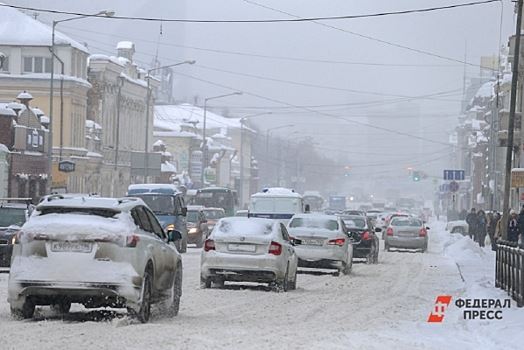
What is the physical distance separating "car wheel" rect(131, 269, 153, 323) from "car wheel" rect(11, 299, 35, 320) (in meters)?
1.33

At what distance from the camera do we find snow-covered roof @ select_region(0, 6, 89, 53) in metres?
87.8

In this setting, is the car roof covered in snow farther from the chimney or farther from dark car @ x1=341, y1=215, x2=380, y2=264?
the chimney

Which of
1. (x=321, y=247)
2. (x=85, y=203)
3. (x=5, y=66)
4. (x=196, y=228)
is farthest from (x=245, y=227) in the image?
(x=5, y=66)

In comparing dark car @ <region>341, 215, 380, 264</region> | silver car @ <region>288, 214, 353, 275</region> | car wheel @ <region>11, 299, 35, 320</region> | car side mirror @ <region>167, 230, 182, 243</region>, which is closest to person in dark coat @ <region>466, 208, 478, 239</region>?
dark car @ <region>341, 215, 380, 264</region>

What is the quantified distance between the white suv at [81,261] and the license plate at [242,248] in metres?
8.22

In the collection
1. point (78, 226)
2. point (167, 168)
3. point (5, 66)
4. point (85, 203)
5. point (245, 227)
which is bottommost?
point (245, 227)

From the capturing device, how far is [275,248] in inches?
1018

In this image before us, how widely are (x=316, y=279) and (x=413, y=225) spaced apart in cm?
2598

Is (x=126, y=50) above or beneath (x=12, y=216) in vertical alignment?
above

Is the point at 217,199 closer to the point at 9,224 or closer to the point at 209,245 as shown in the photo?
the point at 9,224

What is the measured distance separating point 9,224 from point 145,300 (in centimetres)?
1715

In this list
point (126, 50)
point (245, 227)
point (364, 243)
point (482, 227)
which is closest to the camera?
point (245, 227)

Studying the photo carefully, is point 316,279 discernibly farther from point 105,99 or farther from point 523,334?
point 105,99

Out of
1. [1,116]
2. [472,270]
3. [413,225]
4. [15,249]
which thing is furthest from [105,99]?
[15,249]
